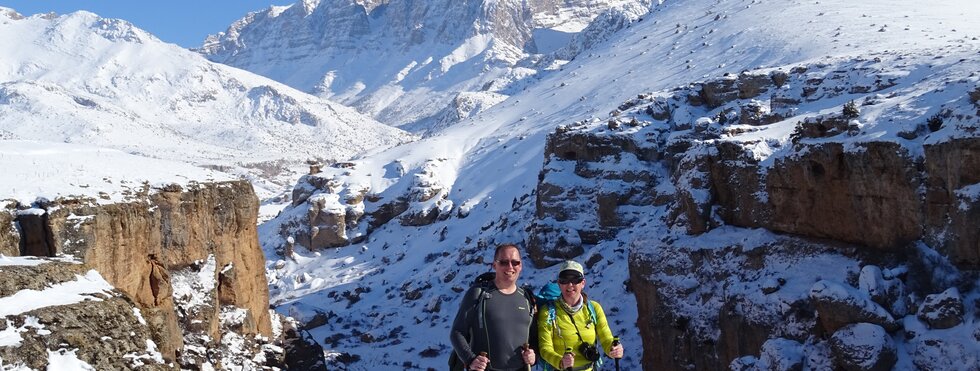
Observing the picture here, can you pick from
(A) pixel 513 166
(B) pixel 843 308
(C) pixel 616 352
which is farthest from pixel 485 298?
(A) pixel 513 166

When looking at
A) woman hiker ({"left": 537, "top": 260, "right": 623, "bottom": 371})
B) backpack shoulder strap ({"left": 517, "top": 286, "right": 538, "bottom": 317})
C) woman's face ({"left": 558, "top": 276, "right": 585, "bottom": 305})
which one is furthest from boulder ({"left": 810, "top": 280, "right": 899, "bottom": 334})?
backpack shoulder strap ({"left": 517, "top": 286, "right": 538, "bottom": 317})

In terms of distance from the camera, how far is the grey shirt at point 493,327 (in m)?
8.19

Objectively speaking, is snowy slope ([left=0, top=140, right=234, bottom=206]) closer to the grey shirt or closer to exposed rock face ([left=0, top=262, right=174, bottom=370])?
exposed rock face ([left=0, top=262, right=174, bottom=370])

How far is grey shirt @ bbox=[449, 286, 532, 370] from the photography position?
819cm

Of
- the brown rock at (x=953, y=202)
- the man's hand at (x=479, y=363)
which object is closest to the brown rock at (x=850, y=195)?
the brown rock at (x=953, y=202)

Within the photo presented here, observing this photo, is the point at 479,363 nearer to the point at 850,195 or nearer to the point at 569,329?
the point at 569,329

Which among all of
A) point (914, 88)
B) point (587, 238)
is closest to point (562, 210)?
point (587, 238)

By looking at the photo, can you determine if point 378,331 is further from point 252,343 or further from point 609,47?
point 609,47

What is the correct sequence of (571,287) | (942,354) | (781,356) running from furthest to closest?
(781,356), (942,354), (571,287)

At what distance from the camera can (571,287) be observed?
8.45 meters

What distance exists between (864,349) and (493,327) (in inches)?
514

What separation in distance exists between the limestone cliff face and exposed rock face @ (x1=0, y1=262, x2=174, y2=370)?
19.7 feet

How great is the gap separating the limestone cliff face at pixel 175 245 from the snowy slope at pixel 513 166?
28.4 ft

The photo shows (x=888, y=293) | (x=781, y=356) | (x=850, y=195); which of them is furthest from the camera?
(x=850, y=195)
